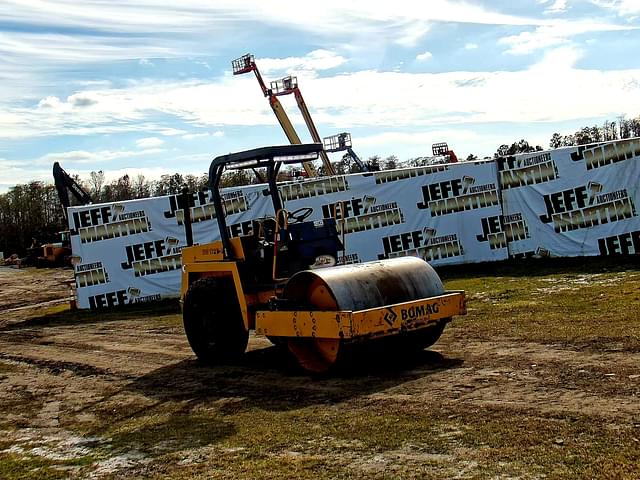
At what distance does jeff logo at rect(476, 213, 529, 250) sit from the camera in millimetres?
20078

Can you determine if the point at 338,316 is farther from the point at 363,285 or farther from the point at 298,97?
the point at 298,97

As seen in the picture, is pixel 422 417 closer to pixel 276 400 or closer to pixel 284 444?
pixel 284 444

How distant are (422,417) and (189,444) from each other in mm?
1951

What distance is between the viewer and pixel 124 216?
20969mm

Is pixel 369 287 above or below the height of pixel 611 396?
above

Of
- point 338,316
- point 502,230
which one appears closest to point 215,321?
point 338,316

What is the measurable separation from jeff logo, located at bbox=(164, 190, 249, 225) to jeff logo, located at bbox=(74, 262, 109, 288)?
2270 millimetres

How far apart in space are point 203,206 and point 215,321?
11.7 metres

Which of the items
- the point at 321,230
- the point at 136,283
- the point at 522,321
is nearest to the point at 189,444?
the point at 321,230

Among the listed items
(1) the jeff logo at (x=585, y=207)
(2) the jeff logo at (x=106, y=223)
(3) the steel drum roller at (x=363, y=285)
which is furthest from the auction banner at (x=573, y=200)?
(3) the steel drum roller at (x=363, y=285)

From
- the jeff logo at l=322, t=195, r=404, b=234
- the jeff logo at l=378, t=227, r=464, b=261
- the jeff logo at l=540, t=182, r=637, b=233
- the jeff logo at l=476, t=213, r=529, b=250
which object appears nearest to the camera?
the jeff logo at l=540, t=182, r=637, b=233

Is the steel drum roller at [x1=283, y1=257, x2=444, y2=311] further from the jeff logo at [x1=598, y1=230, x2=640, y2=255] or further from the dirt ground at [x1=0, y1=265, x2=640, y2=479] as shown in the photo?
the jeff logo at [x1=598, y1=230, x2=640, y2=255]

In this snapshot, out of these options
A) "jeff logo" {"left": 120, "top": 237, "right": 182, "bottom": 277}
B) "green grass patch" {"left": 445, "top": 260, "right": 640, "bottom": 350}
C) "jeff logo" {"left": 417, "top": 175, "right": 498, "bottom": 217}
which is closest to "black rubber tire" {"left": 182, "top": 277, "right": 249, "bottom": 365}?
"green grass patch" {"left": 445, "top": 260, "right": 640, "bottom": 350}

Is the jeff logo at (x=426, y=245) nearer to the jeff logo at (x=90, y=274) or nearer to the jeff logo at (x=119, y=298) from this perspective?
the jeff logo at (x=119, y=298)
